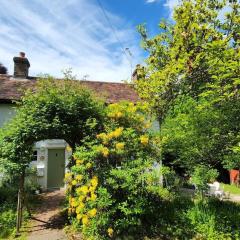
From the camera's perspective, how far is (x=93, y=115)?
29.7 ft

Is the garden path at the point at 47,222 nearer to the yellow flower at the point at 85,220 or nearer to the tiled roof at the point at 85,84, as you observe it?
the yellow flower at the point at 85,220

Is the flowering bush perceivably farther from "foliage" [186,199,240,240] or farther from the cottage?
the cottage

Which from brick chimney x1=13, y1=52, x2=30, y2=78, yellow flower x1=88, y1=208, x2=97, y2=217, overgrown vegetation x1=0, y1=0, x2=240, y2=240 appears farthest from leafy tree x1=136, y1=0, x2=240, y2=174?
brick chimney x1=13, y1=52, x2=30, y2=78

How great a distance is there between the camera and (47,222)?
916cm

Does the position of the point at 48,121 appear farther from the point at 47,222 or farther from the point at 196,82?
the point at 196,82

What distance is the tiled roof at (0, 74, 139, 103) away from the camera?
14459 millimetres

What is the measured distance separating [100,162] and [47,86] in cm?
377

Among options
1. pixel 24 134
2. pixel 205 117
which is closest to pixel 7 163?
pixel 24 134

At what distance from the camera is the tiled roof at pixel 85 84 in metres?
14.5

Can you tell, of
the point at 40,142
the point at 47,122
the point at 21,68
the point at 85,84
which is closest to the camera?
the point at 47,122

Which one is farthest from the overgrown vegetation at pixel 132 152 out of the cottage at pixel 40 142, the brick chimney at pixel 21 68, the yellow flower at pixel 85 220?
the brick chimney at pixel 21 68

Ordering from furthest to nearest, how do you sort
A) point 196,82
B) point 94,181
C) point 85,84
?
point 85,84 < point 196,82 < point 94,181

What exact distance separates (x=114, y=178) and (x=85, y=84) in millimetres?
9167

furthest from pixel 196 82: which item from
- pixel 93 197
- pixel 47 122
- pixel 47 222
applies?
pixel 47 222
